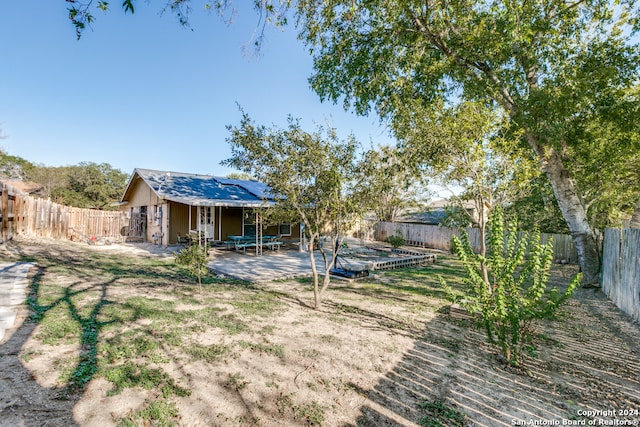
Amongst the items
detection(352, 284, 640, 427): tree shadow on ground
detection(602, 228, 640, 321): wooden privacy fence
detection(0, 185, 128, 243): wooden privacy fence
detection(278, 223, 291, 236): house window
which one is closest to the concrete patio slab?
detection(278, 223, 291, 236): house window

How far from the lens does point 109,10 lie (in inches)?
122

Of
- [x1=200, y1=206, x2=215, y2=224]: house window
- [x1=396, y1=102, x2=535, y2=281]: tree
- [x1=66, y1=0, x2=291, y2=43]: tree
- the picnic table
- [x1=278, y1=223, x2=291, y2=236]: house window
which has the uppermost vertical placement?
[x1=66, y1=0, x2=291, y2=43]: tree

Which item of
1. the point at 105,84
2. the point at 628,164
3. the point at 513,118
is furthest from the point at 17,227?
the point at 628,164

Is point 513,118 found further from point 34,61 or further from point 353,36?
point 34,61

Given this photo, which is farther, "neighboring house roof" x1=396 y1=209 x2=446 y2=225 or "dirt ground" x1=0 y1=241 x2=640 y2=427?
"neighboring house roof" x1=396 y1=209 x2=446 y2=225

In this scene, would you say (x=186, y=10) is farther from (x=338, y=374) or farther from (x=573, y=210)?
(x=573, y=210)

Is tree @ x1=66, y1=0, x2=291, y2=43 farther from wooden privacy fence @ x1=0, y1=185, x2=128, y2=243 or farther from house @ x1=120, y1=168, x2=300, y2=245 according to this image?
wooden privacy fence @ x1=0, y1=185, x2=128, y2=243

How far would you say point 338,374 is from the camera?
3.58m

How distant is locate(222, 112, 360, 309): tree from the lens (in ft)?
18.8

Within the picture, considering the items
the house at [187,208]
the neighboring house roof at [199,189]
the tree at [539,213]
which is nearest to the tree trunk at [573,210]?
the tree at [539,213]

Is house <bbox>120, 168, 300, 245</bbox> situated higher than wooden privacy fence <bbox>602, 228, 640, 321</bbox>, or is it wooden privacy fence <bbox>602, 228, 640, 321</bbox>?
house <bbox>120, 168, 300, 245</bbox>

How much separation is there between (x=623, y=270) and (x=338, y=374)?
740 cm

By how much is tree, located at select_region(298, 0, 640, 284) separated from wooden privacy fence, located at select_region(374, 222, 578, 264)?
6690 millimetres

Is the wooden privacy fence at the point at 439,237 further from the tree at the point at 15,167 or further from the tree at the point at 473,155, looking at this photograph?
the tree at the point at 15,167
